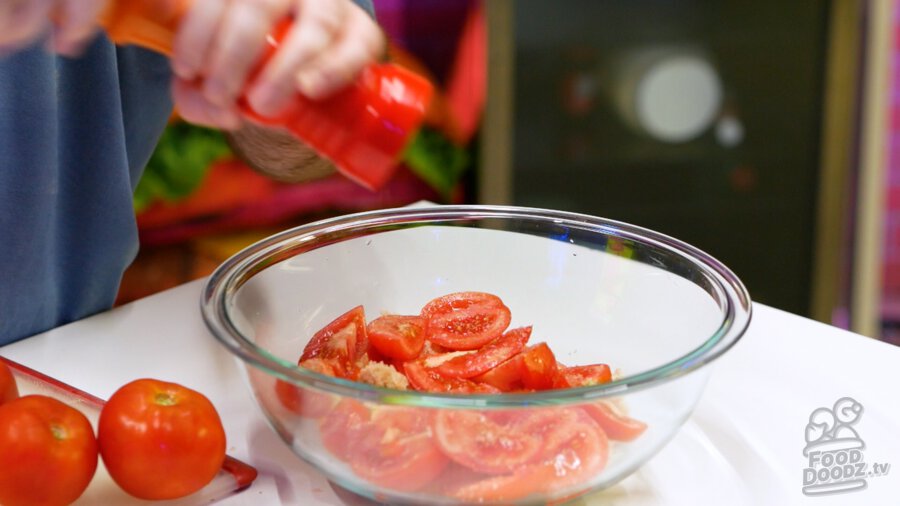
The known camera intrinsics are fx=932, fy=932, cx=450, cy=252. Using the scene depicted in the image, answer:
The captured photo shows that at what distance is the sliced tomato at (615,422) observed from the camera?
2.14 ft

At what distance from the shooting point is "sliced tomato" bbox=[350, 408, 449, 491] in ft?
2.02

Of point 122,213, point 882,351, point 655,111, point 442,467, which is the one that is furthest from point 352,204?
point 442,467

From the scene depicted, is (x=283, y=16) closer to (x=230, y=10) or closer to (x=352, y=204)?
(x=230, y=10)

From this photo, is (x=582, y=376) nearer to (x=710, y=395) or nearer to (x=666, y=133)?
(x=710, y=395)

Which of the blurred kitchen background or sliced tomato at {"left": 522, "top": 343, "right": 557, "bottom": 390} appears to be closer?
sliced tomato at {"left": 522, "top": 343, "right": 557, "bottom": 390}

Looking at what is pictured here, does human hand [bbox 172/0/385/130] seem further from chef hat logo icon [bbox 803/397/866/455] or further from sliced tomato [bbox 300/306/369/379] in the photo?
chef hat logo icon [bbox 803/397/866/455]

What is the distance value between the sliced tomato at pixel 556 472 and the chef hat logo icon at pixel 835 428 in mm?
230

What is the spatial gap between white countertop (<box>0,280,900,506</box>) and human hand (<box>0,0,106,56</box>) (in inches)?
11.1

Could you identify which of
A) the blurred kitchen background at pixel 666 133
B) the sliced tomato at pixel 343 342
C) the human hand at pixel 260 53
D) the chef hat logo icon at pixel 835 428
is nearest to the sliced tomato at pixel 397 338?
the sliced tomato at pixel 343 342

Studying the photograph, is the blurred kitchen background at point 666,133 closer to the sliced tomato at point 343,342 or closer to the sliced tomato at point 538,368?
the sliced tomato at point 343,342

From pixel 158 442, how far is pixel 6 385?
0.60 feet

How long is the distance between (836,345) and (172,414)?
651mm

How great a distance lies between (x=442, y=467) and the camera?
2.07ft

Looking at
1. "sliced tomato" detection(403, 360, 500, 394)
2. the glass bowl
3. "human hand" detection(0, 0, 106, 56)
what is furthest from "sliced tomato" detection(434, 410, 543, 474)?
"human hand" detection(0, 0, 106, 56)
